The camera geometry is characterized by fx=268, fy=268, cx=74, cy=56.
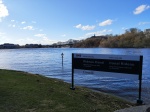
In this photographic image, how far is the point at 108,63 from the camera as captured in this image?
34.1 feet

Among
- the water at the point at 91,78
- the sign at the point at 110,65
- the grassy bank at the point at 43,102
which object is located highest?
the sign at the point at 110,65

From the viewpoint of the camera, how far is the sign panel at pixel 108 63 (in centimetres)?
975

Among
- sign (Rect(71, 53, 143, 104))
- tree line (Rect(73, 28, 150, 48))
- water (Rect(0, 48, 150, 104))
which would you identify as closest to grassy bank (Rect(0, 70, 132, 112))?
sign (Rect(71, 53, 143, 104))

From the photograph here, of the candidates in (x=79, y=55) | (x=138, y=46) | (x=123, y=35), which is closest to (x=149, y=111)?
(x=79, y=55)

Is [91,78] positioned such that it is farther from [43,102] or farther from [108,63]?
[43,102]

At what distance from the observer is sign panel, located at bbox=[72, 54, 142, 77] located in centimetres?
975

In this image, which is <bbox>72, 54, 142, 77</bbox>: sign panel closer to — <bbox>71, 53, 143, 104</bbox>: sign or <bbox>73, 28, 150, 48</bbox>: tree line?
<bbox>71, 53, 143, 104</bbox>: sign

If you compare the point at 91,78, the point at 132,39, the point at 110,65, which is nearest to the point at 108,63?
the point at 110,65

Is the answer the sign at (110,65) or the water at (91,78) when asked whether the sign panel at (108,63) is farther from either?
the water at (91,78)

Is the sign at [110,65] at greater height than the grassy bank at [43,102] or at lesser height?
greater

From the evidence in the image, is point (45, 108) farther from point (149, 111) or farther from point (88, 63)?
point (88, 63)

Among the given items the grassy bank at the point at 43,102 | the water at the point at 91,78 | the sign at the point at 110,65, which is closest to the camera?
the grassy bank at the point at 43,102

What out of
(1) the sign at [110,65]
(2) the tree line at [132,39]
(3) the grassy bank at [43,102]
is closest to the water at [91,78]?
(1) the sign at [110,65]

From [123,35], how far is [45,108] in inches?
6173
